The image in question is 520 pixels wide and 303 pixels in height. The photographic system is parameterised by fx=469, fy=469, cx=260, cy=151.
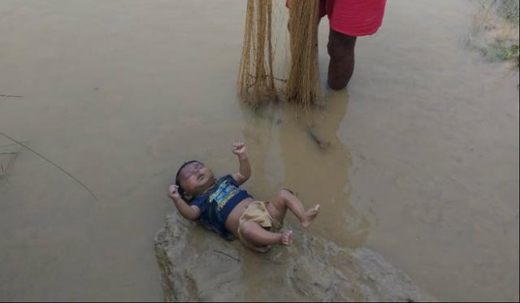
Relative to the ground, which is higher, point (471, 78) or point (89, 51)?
point (471, 78)

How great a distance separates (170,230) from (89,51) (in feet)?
6.50

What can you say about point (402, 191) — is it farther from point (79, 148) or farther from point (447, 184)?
point (79, 148)

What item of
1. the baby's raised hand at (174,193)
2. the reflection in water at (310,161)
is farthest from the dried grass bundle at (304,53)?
the baby's raised hand at (174,193)

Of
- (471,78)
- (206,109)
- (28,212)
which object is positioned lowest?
(28,212)

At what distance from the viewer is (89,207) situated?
2.55 m

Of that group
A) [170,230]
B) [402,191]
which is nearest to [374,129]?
[402,191]

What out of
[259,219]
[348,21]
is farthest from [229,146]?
[348,21]

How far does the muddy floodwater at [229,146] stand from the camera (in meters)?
2.20

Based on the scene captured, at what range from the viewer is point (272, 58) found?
2.99 metres

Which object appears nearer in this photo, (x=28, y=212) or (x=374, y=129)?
(x=28, y=212)

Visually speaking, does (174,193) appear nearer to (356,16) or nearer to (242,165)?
(242,165)

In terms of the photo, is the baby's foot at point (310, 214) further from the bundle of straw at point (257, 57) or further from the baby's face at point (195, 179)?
the bundle of straw at point (257, 57)

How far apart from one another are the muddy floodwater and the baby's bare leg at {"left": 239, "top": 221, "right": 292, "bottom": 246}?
0.38 meters

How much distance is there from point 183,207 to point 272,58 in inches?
47.6
